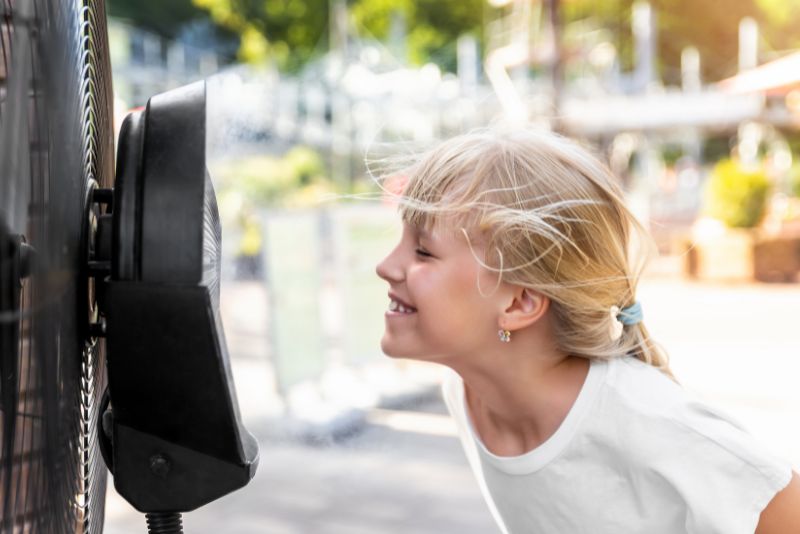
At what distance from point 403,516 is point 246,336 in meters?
3.86

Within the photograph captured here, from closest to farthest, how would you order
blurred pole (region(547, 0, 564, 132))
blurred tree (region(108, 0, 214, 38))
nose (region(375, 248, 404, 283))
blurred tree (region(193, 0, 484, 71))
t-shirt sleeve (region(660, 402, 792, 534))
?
t-shirt sleeve (region(660, 402, 792, 534))
nose (region(375, 248, 404, 283))
blurred pole (region(547, 0, 564, 132))
blurred tree (region(193, 0, 484, 71))
blurred tree (region(108, 0, 214, 38))

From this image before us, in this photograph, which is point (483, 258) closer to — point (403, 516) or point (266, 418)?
point (403, 516)

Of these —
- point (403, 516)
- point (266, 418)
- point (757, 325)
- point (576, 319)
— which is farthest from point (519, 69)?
point (576, 319)

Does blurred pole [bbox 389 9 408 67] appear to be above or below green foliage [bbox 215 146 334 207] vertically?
above

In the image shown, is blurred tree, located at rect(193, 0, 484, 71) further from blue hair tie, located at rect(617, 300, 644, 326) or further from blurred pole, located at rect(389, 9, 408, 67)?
blue hair tie, located at rect(617, 300, 644, 326)

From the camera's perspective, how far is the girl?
1316 millimetres

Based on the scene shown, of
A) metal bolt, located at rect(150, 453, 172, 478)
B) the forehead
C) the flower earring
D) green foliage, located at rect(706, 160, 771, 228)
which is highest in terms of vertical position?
green foliage, located at rect(706, 160, 771, 228)

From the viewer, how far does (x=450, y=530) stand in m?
3.80

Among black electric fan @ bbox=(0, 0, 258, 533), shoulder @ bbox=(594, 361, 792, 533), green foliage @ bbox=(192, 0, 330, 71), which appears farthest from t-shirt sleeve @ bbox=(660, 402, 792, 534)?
green foliage @ bbox=(192, 0, 330, 71)

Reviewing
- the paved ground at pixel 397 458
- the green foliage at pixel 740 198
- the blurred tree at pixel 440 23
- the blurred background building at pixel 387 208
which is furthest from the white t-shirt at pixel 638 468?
the blurred tree at pixel 440 23

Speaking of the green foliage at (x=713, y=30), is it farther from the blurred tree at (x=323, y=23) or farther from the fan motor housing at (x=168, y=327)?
the fan motor housing at (x=168, y=327)

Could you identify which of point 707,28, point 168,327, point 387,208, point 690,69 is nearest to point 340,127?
point 387,208

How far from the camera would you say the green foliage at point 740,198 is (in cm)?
1107

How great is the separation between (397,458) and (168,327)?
408 cm
